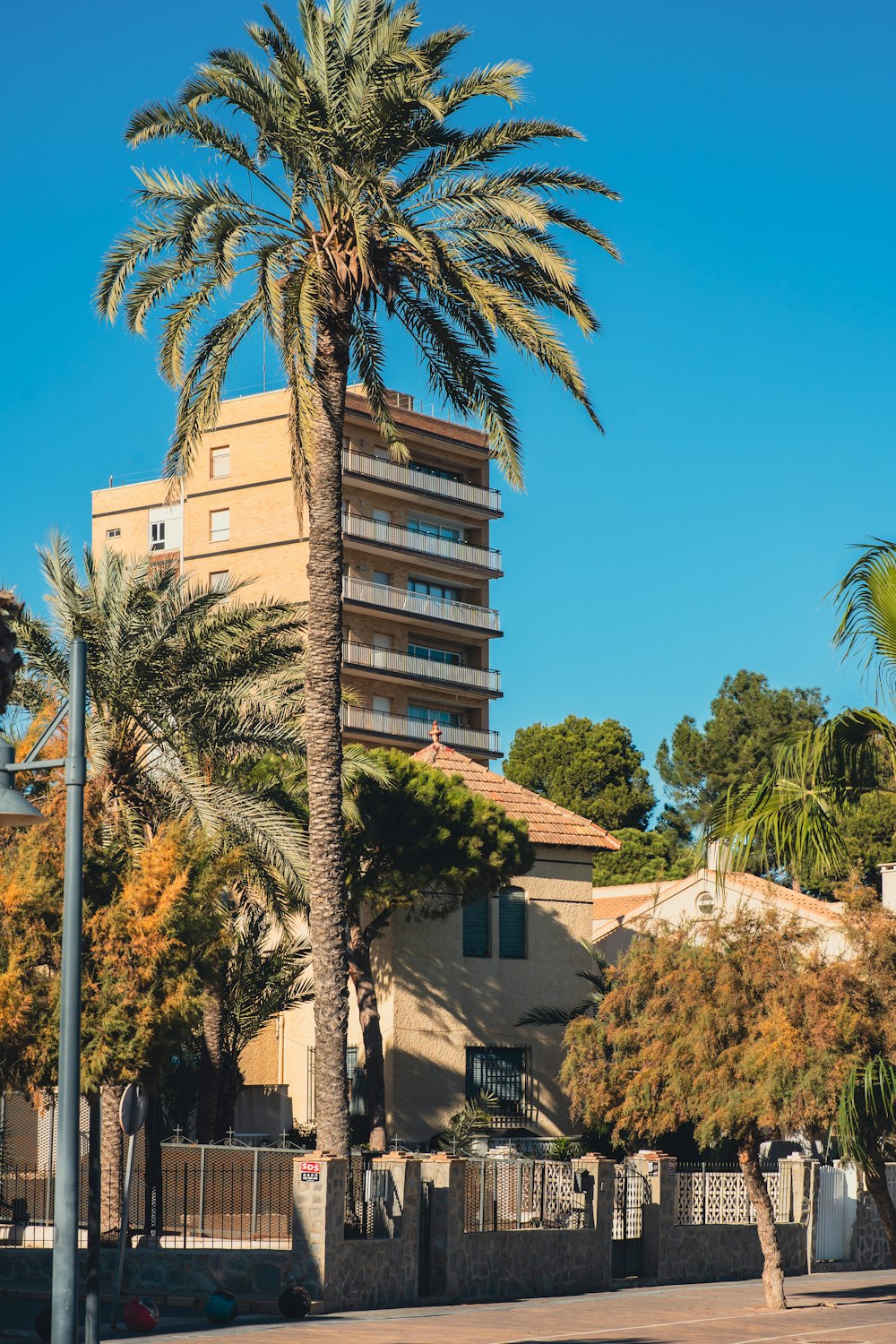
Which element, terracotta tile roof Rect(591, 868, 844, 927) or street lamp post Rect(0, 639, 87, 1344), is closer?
street lamp post Rect(0, 639, 87, 1344)

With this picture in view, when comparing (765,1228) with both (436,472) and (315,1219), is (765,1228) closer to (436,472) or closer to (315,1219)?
(315,1219)

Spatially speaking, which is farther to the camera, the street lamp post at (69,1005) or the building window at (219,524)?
the building window at (219,524)

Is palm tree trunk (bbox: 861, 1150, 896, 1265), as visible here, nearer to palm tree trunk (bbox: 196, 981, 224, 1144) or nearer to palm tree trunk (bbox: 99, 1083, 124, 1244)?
palm tree trunk (bbox: 99, 1083, 124, 1244)

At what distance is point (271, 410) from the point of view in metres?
67.4

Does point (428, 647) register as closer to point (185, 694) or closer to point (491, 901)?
point (491, 901)

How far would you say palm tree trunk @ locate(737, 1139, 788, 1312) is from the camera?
23125mm

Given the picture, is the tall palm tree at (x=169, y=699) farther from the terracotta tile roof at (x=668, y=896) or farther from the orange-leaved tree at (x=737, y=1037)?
the terracotta tile roof at (x=668, y=896)

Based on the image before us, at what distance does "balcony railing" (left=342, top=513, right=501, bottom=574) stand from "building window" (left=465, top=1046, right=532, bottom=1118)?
104 feet

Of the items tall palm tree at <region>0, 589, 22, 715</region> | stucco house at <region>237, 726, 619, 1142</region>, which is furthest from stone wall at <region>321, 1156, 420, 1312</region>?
tall palm tree at <region>0, 589, 22, 715</region>

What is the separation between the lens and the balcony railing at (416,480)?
67.4m

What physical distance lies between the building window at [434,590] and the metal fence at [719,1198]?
42.9 m

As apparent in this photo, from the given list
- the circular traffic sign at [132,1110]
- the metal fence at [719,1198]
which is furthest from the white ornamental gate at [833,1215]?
the circular traffic sign at [132,1110]

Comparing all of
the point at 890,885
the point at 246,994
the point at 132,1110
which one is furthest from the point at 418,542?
the point at 132,1110

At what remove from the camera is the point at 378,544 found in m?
67.9
